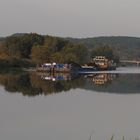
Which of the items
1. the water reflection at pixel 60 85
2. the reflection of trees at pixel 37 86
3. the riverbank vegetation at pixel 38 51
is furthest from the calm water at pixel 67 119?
the riverbank vegetation at pixel 38 51

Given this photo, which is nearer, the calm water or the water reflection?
the calm water

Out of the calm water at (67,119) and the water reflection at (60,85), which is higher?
the water reflection at (60,85)

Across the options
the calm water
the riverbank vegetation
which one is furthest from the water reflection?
the riverbank vegetation

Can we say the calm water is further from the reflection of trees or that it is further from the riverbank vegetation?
the riverbank vegetation

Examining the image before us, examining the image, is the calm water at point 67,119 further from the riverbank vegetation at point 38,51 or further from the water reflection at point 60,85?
the riverbank vegetation at point 38,51

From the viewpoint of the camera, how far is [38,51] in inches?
→ 2167

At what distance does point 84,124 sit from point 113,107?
13.4 ft

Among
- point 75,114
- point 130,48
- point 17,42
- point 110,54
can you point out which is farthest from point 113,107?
point 130,48

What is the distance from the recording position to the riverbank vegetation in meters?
53.1

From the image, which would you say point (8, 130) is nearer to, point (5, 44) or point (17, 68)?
point (17, 68)

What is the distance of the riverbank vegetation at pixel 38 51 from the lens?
53094 mm

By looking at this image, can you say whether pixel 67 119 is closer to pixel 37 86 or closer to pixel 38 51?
pixel 37 86

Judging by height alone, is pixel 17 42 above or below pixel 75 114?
above

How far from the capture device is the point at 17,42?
193ft
